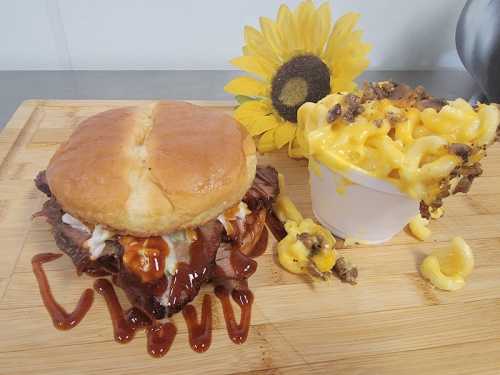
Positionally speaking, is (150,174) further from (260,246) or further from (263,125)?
(263,125)

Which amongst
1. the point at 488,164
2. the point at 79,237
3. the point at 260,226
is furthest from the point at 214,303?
the point at 488,164

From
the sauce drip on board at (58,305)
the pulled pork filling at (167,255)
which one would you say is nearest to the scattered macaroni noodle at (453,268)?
the pulled pork filling at (167,255)

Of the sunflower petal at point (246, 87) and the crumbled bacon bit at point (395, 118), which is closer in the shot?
the crumbled bacon bit at point (395, 118)

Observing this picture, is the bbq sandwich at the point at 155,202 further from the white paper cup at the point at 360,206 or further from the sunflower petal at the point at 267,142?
the sunflower petal at the point at 267,142

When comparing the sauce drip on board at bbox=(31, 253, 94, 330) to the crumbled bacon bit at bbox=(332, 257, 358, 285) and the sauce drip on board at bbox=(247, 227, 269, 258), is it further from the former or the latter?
the crumbled bacon bit at bbox=(332, 257, 358, 285)

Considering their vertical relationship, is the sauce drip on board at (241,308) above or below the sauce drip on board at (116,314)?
below

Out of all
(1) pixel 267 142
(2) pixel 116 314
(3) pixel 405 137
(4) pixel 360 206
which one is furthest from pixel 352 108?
(2) pixel 116 314

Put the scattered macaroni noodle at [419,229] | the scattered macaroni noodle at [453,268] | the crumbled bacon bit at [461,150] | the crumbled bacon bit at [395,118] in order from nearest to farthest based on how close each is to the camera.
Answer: the crumbled bacon bit at [461,150], the crumbled bacon bit at [395,118], the scattered macaroni noodle at [453,268], the scattered macaroni noodle at [419,229]

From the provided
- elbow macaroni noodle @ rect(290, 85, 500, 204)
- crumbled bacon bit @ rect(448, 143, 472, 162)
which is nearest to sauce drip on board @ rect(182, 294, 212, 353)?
elbow macaroni noodle @ rect(290, 85, 500, 204)
